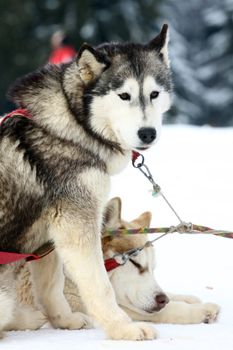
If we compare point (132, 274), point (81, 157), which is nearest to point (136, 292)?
point (132, 274)

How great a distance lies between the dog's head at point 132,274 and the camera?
5.66 m

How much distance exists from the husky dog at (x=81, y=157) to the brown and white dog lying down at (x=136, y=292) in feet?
1.42

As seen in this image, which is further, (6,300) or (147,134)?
(6,300)

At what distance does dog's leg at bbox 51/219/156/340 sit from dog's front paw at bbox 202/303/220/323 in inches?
32.2

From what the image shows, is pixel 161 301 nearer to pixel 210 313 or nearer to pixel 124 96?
pixel 210 313

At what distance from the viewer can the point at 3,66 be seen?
25.4 metres

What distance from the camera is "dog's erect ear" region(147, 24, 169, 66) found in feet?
17.1

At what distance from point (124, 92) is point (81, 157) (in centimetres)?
41

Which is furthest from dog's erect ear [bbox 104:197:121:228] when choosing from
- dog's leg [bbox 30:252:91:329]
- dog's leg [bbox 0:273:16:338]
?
dog's leg [bbox 0:273:16:338]

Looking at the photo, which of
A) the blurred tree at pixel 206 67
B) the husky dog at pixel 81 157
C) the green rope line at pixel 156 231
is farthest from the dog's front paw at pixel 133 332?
the blurred tree at pixel 206 67

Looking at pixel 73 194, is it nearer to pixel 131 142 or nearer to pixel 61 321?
pixel 131 142

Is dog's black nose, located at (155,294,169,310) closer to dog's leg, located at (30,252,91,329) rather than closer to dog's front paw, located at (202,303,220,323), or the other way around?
dog's front paw, located at (202,303,220,323)

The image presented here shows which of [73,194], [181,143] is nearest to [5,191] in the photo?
[73,194]

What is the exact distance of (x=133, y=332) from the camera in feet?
15.5
